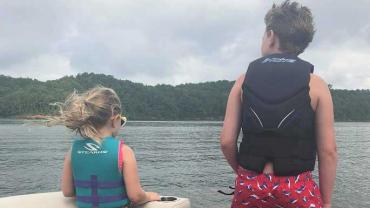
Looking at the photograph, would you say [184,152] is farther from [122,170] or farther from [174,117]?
[174,117]

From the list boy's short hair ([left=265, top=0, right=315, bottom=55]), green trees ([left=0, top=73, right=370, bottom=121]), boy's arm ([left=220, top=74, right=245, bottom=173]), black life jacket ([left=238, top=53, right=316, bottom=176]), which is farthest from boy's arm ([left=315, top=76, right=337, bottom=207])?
green trees ([left=0, top=73, right=370, bottom=121])

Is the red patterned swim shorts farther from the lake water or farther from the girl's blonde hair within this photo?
the lake water

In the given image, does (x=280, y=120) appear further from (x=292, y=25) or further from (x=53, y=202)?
(x=53, y=202)

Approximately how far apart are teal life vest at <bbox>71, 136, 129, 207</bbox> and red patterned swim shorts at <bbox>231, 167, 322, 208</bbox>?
4.32 ft

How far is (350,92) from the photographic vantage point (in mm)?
175250

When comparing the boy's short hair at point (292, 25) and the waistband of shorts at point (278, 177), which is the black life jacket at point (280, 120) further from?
the boy's short hair at point (292, 25)

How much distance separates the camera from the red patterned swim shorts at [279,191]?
3.57 m

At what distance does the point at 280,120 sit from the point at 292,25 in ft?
2.53

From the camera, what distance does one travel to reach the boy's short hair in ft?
12.5

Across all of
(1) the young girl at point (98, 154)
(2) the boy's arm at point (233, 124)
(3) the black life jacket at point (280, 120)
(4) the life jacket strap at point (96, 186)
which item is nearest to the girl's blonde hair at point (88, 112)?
(1) the young girl at point (98, 154)

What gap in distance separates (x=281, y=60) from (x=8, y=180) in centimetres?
2341

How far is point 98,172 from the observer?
4.44m

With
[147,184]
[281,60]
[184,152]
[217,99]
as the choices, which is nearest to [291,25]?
[281,60]

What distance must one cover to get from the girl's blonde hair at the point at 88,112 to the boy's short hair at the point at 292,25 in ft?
5.44
